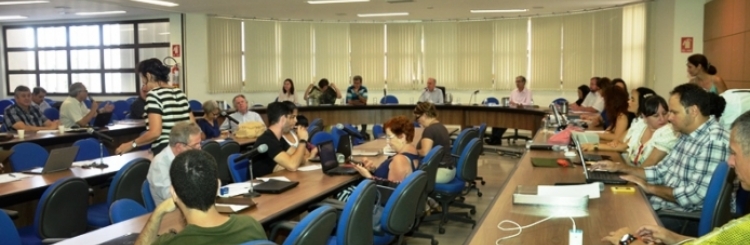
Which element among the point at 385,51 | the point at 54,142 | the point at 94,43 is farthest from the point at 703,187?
the point at 94,43

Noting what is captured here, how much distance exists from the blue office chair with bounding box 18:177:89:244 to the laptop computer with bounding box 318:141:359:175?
1514mm

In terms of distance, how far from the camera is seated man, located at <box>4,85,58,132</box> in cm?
816

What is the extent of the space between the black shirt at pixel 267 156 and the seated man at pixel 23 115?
436 centimetres

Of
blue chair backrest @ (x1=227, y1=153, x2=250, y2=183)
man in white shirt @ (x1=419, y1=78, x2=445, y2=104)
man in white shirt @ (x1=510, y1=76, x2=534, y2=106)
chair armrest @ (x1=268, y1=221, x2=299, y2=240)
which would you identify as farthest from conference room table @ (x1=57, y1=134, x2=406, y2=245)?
man in white shirt @ (x1=419, y1=78, x2=445, y2=104)

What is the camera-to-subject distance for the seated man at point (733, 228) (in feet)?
5.65

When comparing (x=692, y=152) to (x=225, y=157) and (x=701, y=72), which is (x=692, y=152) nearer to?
(x=701, y=72)

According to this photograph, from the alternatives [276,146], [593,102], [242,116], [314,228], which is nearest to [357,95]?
[593,102]

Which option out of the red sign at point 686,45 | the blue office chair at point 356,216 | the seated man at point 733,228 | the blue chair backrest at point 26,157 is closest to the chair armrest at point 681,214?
the seated man at point 733,228

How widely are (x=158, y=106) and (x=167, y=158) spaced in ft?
3.77

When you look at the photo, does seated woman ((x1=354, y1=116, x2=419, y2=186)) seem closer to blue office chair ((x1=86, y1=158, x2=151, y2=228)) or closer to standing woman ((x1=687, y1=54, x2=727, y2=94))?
blue office chair ((x1=86, y1=158, x2=151, y2=228))

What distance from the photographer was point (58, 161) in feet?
16.3

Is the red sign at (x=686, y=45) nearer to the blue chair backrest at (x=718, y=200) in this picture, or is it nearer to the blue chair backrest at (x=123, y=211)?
the blue chair backrest at (x=718, y=200)

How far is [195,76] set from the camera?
13555 millimetres

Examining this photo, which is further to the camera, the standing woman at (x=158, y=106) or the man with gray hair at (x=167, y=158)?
the standing woman at (x=158, y=106)
